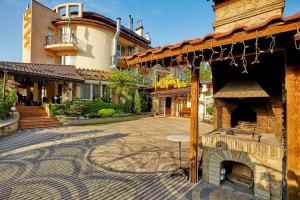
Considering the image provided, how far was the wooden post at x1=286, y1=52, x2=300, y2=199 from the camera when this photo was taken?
3.60m

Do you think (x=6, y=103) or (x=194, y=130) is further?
(x=6, y=103)

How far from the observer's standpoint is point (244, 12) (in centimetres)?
575

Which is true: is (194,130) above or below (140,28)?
below

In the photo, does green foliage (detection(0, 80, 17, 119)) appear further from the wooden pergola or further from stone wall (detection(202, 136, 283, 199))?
stone wall (detection(202, 136, 283, 199))

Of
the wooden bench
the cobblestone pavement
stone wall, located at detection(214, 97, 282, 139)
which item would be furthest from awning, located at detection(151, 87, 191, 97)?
stone wall, located at detection(214, 97, 282, 139)

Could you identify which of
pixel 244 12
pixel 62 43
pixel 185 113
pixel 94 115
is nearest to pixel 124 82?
pixel 94 115

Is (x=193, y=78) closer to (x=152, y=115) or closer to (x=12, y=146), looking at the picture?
(x=12, y=146)

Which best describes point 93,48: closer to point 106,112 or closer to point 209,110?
point 106,112

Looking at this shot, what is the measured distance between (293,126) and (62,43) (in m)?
22.6

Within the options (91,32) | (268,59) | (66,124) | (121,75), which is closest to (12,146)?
(66,124)

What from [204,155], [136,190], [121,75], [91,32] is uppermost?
[91,32]

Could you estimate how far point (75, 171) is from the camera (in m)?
5.66

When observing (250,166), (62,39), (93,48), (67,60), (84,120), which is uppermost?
(62,39)

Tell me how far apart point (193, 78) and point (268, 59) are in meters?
2.51
